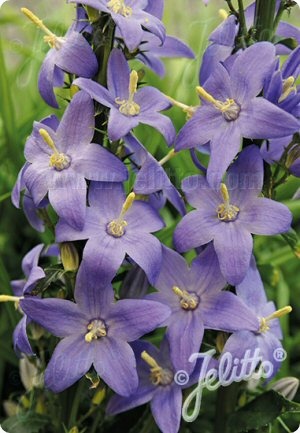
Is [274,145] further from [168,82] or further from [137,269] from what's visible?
[168,82]

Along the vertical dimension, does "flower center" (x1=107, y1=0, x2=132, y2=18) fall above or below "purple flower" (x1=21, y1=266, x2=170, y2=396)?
above

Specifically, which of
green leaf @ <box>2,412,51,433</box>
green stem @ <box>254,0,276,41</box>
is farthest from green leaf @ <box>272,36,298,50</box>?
green leaf @ <box>2,412,51,433</box>

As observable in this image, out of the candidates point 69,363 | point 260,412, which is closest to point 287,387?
point 260,412

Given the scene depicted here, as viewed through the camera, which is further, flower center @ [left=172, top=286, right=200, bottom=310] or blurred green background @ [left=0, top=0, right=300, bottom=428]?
blurred green background @ [left=0, top=0, right=300, bottom=428]

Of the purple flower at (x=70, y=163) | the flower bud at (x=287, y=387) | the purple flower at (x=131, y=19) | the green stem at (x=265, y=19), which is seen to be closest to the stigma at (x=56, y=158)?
the purple flower at (x=70, y=163)

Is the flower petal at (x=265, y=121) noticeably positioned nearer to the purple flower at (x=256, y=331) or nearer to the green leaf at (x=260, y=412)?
the purple flower at (x=256, y=331)

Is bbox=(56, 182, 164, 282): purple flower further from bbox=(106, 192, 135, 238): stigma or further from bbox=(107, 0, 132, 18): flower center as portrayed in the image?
bbox=(107, 0, 132, 18): flower center
